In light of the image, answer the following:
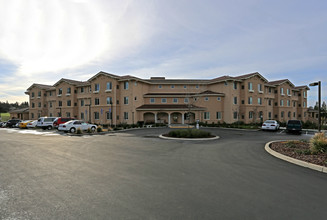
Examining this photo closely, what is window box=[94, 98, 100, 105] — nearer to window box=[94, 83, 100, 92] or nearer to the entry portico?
window box=[94, 83, 100, 92]

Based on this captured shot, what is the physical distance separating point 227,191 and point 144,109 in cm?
2908

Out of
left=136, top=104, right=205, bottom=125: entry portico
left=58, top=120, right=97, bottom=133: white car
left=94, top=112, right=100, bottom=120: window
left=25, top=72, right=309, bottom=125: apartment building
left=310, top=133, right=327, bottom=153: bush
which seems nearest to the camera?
left=310, top=133, right=327, bottom=153: bush

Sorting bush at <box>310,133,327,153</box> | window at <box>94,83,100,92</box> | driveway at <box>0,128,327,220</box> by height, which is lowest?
driveway at <box>0,128,327,220</box>

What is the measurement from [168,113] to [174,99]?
449 centimetres

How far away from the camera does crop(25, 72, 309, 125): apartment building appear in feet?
111

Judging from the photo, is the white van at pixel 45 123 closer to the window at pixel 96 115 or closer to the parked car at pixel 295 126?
the window at pixel 96 115

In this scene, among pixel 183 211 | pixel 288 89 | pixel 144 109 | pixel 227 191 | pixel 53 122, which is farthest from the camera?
pixel 288 89

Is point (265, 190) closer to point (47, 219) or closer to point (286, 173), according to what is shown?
point (286, 173)

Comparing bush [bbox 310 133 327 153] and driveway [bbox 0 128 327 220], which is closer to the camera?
driveway [bbox 0 128 327 220]

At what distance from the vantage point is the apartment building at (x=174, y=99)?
1332 inches

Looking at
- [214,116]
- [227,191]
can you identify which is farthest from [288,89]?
[227,191]

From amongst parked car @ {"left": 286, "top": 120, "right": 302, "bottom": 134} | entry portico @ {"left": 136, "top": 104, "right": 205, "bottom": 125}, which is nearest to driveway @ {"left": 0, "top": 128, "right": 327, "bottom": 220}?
parked car @ {"left": 286, "top": 120, "right": 302, "bottom": 134}

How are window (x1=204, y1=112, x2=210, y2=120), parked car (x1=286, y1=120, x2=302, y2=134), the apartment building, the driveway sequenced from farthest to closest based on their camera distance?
window (x1=204, y1=112, x2=210, y2=120) < the apartment building < parked car (x1=286, y1=120, x2=302, y2=134) < the driveway

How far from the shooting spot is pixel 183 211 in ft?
11.5
